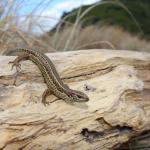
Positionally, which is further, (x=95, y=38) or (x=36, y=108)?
(x=95, y=38)

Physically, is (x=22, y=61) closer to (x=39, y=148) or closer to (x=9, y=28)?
(x=39, y=148)

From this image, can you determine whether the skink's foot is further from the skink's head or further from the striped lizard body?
the skink's head

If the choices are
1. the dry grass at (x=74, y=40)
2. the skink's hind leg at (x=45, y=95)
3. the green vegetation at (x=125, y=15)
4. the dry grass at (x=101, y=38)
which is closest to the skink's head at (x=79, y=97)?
the skink's hind leg at (x=45, y=95)

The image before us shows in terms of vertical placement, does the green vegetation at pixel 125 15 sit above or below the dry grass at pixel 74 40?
above

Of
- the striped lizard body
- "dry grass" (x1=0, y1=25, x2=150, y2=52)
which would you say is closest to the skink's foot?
the striped lizard body

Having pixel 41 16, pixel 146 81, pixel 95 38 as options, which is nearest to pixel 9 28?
pixel 41 16

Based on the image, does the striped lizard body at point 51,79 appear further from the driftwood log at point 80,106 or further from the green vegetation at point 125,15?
the green vegetation at point 125,15
